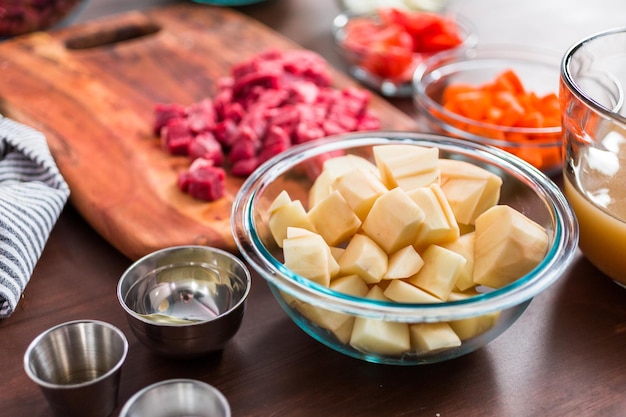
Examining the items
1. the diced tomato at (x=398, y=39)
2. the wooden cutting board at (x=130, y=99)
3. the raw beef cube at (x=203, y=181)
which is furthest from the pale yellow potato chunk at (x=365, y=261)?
the diced tomato at (x=398, y=39)

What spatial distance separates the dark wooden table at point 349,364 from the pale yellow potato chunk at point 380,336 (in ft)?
0.35

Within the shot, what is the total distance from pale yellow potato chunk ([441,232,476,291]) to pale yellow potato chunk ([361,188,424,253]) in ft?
0.24

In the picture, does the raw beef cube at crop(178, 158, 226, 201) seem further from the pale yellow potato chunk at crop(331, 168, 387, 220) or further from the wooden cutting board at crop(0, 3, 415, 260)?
the pale yellow potato chunk at crop(331, 168, 387, 220)

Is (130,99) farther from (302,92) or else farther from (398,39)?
(398,39)

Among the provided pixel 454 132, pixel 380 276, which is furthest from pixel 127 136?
pixel 380 276

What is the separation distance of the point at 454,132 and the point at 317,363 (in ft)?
2.62

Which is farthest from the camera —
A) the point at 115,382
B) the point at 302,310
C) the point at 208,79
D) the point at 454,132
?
the point at 208,79

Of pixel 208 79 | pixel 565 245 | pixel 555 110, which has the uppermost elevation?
pixel 565 245

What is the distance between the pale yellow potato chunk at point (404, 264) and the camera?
1.27m

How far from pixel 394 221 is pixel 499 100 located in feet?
2.68

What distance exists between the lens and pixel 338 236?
136 centimetres

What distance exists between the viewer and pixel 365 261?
1.27 metres

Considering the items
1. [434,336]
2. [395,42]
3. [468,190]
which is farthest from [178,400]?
[395,42]

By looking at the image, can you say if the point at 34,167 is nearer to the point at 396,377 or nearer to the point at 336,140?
the point at 336,140
